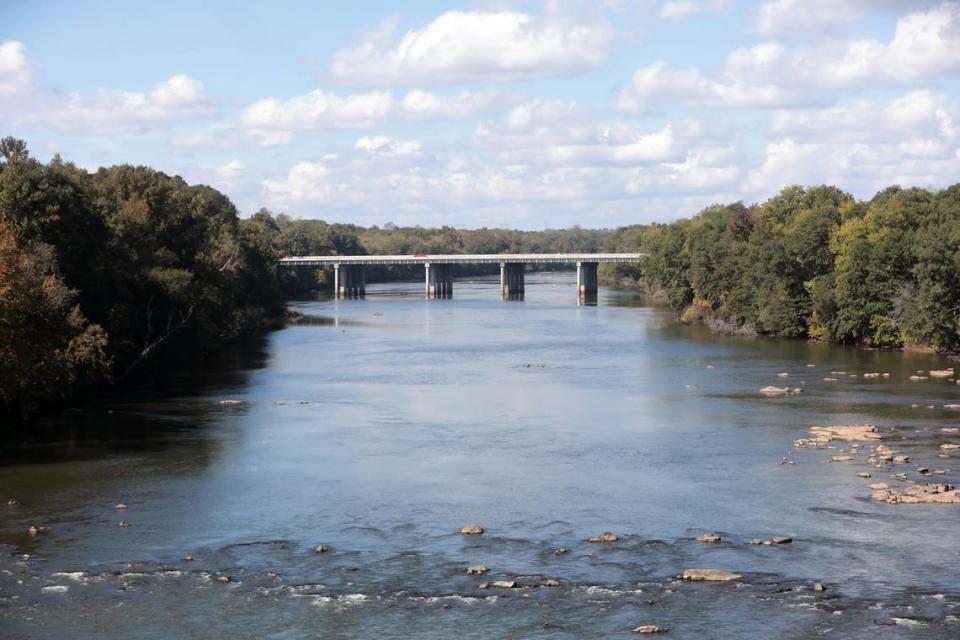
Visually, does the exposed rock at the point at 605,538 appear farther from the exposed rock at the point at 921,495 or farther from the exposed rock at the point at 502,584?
the exposed rock at the point at 921,495

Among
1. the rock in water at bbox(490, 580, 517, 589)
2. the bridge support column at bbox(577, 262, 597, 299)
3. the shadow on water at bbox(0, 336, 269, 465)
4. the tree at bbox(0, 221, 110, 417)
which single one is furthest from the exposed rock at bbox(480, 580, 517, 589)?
the bridge support column at bbox(577, 262, 597, 299)

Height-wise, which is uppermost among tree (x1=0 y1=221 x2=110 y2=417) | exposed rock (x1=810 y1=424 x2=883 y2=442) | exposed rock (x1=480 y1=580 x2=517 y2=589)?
tree (x1=0 y1=221 x2=110 y2=417)

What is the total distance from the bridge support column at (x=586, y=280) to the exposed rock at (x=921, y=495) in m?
140

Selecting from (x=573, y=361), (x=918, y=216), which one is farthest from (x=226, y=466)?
(x=918, y=216)

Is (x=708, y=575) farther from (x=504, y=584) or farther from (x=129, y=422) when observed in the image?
(x=129, y=422)

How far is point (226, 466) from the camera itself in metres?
48.7

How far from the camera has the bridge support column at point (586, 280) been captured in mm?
183875

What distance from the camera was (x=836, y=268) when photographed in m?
98.8

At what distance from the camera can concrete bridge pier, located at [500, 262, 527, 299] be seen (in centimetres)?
19312

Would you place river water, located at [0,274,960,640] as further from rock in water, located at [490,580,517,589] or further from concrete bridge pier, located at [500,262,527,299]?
concrete bridge pier, located at [500,262,527,299]

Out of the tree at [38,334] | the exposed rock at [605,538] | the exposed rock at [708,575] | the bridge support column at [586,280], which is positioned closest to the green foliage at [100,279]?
the tree at [38,334]

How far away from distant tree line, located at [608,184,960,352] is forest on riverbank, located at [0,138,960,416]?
15cm

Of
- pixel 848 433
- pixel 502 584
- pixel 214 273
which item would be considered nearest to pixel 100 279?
pixel 214 273

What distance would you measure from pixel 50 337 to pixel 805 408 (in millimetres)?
38984
